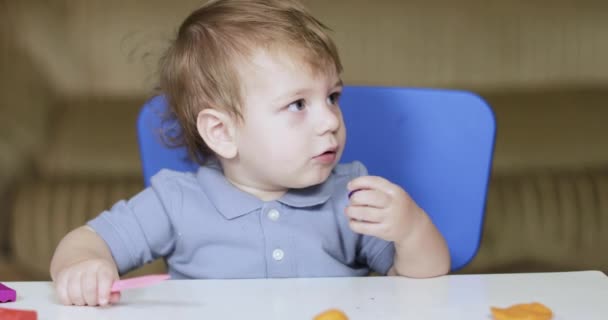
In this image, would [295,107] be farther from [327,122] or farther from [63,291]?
[63,291]

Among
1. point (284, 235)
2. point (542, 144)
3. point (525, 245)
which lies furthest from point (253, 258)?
point (542, 144)

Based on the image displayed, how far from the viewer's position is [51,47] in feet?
8.69

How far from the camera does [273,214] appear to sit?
3.84ft

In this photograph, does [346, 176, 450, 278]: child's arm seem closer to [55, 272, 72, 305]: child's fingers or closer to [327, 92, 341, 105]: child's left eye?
[327, 92, 341, 105]: child's left eye

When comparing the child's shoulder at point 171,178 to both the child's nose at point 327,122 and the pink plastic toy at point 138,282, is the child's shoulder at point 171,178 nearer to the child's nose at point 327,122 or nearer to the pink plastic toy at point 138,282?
the child's nose at point 327,122

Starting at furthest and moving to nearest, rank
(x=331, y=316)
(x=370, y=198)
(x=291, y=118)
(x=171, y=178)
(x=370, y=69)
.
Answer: (x=370, y=69), (x=171, y=178), (x=291, y=118), (x=370, y=198), (x=331, y=316)

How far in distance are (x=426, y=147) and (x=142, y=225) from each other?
1.41 ft

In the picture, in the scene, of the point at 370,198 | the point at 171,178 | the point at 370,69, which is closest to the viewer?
the point at 370,198

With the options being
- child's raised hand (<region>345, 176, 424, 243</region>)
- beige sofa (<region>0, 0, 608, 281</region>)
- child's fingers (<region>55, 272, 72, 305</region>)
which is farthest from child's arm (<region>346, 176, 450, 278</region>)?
beige sofa (<region>0, 0, 608, 281</region>)

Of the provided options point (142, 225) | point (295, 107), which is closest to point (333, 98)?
point (295, 107)

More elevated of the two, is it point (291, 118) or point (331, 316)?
point (291, 118)

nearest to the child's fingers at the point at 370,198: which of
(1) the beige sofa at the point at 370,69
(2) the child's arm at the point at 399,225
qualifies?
(2) the child's arm at the point at 399,225

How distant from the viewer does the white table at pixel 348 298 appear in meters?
0.83

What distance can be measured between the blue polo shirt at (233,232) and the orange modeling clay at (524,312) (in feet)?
1.19
